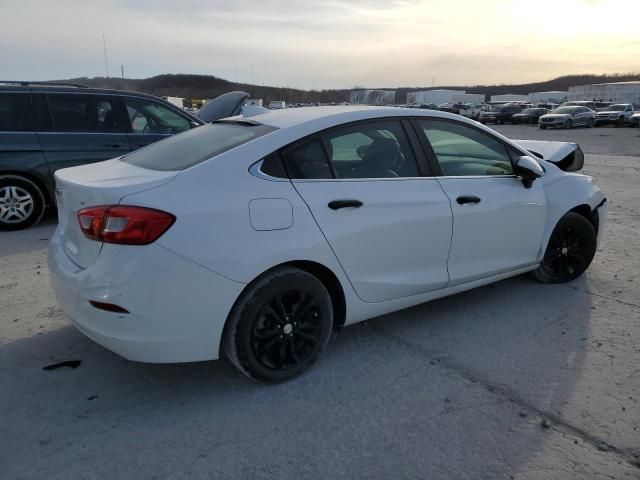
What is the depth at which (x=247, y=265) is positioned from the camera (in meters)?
2.73

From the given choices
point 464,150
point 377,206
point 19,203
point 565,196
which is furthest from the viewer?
point 19,203

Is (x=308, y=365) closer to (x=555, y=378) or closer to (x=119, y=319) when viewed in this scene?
(x=119, y=319)

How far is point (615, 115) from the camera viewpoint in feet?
130

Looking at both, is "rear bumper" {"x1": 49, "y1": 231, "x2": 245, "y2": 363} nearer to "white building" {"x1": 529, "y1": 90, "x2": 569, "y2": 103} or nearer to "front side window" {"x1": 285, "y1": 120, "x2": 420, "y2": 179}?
"front side window" {"x1": 285, "y1": 120, "x2": 420, "y2": 179}

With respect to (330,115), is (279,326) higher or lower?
lower

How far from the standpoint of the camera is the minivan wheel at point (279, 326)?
2822mm

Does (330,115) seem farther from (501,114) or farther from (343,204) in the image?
(501,114)

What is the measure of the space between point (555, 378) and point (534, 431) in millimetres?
596

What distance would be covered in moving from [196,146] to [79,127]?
450cm

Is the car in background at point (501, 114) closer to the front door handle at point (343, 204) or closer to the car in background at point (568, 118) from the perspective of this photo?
the car in background at point (568, 118)

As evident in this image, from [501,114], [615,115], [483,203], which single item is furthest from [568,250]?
[501,114]

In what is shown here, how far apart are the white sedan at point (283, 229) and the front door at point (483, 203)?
0.01 m

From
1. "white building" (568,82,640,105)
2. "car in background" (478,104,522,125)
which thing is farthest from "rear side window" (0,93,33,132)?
"white building" (568,82,640,105)

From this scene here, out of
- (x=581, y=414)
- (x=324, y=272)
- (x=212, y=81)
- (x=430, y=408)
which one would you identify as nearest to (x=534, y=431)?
(x=581, y=414)
